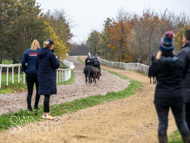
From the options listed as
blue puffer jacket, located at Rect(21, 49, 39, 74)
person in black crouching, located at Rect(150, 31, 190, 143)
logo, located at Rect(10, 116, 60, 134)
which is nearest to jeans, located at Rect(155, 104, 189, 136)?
person in black crouching, located at Rect(150, 31, 190, 143)

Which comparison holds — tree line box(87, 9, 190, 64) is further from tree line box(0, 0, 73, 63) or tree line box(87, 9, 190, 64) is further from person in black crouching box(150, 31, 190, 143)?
person in black crouching box(150, 31, 190, 143)

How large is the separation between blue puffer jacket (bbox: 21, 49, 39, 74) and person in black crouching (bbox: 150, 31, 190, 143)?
14.4 ft

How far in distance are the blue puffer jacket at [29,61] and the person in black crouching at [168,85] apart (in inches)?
173

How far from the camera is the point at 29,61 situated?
7.70 m

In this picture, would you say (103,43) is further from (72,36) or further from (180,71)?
(180,71)

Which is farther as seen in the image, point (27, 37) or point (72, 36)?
point (72, 36)

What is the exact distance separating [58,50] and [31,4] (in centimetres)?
808

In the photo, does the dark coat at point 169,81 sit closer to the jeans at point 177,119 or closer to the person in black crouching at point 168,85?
the person in black crouching at point 168,85

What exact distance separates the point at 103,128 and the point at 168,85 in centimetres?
259

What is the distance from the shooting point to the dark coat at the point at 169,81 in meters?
4.04

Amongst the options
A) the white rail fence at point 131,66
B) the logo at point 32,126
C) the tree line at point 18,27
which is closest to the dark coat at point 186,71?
the logo at point 32,126

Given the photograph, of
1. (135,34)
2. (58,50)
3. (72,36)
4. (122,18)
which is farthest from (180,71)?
(72,36)

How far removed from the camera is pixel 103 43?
5966 centimetres

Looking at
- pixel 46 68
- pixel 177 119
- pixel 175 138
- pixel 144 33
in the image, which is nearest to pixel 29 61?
pixel 46 68
